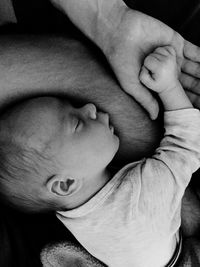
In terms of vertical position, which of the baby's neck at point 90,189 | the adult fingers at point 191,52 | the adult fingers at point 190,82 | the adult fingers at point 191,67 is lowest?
the baby's neck at point 90,189

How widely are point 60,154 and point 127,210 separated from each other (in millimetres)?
209

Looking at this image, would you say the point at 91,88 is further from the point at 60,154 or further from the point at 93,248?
the point at 93,248

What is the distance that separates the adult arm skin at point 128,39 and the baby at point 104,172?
48 millimetres

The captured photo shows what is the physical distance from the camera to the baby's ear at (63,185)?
3.15 ft

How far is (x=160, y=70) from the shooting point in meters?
0.95

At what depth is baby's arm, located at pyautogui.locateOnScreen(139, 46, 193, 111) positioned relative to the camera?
3.13 feet

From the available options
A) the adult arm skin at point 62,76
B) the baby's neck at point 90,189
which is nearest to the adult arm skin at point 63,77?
the adult arm skin at point 62,76

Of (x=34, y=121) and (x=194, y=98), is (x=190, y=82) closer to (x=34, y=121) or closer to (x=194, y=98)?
(x=194, y=98)

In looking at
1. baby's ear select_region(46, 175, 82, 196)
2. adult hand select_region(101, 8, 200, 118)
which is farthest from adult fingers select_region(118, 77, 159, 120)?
baby's ear select_region(46, 175, 82, 196)

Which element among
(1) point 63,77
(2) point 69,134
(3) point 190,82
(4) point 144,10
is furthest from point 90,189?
(4) point 144,10

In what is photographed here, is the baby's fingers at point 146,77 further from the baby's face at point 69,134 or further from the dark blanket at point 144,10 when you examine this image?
the dark blanket at point 144,10

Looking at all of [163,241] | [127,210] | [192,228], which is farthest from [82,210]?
[192,228]

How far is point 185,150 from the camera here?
103cm

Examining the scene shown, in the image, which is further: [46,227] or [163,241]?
[46,227]
